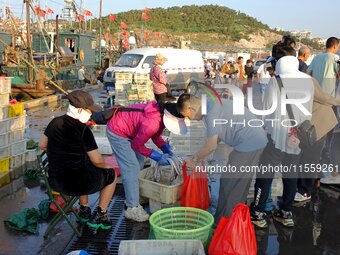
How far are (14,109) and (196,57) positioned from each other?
15.5 m

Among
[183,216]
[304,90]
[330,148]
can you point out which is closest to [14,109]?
[183,216]

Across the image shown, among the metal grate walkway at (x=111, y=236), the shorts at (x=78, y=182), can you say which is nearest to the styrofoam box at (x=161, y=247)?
the metal grate walkway at (x=111, y=236)

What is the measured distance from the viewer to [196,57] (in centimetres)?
2100

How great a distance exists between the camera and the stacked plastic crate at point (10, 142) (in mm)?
5949

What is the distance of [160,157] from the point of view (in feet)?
14.6

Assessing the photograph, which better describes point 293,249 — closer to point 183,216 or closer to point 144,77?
point 183,216

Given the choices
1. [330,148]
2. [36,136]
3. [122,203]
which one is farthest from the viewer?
[36,136]

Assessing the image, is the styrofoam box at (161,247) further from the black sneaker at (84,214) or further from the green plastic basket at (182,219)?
the black sneaker at (84,214)

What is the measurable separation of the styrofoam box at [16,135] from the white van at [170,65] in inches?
407

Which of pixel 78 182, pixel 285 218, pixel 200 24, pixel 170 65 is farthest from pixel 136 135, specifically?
pixel 200 24

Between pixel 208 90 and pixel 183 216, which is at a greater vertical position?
pixel 208 90

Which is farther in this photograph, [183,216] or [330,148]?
[330,148]

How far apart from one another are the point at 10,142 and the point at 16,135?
0.64ft

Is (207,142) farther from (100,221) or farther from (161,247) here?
(100,221)
